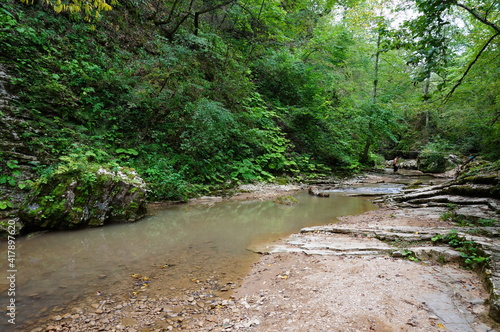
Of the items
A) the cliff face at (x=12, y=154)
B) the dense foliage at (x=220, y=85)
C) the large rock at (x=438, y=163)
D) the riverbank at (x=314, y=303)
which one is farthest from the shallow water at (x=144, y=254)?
the large rock at (x=438, y=163)

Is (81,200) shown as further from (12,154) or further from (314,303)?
(314,303)

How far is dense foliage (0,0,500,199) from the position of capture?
7.36 metres

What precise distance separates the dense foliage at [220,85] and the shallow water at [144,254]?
2.44 meters

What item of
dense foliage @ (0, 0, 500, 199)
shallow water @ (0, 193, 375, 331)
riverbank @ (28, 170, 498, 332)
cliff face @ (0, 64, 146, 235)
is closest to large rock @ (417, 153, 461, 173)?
dense foliage @ (0, 0, 500, 199)

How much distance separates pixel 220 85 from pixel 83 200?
26.5 ft

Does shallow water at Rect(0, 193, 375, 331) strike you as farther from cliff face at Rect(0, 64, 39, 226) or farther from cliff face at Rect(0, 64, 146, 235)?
cliff face at Rect(0, 64, 39, 226)

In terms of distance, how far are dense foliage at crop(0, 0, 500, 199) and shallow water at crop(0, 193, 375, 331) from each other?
96.1 inches

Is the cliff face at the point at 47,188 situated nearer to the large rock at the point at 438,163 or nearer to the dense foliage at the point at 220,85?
the dense foliage at the point at 220,85

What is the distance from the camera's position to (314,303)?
119 inches

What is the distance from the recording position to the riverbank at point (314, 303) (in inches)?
102

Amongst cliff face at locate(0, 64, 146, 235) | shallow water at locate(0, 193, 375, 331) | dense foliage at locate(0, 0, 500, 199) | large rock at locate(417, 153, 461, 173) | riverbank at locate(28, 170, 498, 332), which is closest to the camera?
riverbank at locate(28, 170, 498, 332)

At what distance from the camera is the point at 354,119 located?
17375mm

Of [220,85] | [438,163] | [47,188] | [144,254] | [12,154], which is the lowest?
[144,254]

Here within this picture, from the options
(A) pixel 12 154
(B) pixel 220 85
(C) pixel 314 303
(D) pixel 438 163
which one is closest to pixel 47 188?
(A) pixel 12 154
